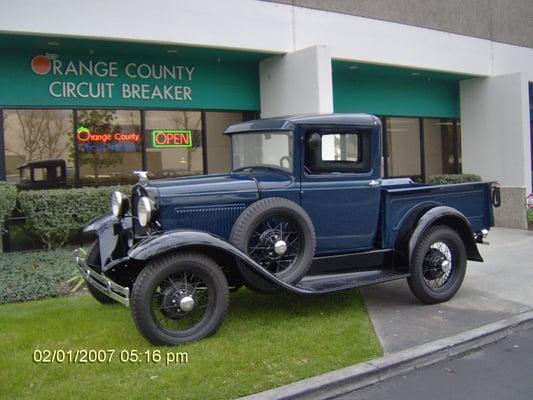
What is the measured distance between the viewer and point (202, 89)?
39.0ft

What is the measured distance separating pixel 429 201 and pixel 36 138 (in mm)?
7267

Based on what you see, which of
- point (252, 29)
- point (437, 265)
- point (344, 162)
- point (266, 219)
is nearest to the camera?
point (266, 219)

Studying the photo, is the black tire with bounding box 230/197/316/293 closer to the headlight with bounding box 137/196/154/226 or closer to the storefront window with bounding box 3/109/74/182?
the headlight with bounding box 137/196/154/226

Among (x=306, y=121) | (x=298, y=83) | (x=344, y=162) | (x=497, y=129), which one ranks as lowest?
(x=344, y=162)

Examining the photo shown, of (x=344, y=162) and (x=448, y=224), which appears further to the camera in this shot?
(x=448, y=224)

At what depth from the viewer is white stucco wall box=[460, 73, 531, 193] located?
1427 cm

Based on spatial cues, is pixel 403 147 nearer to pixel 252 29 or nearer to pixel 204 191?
pixel 252 29

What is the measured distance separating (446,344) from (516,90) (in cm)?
1139

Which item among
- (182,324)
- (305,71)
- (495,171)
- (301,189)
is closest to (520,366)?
(301,189)

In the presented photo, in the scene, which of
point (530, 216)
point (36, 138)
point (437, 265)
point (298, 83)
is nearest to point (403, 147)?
point (530, 216)

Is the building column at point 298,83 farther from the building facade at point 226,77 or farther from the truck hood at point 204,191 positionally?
the truck hood at point 204,191

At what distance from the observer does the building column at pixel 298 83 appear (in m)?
10.8

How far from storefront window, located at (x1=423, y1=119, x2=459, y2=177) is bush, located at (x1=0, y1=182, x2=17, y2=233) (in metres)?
11.3

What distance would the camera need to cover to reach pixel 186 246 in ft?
15.3
